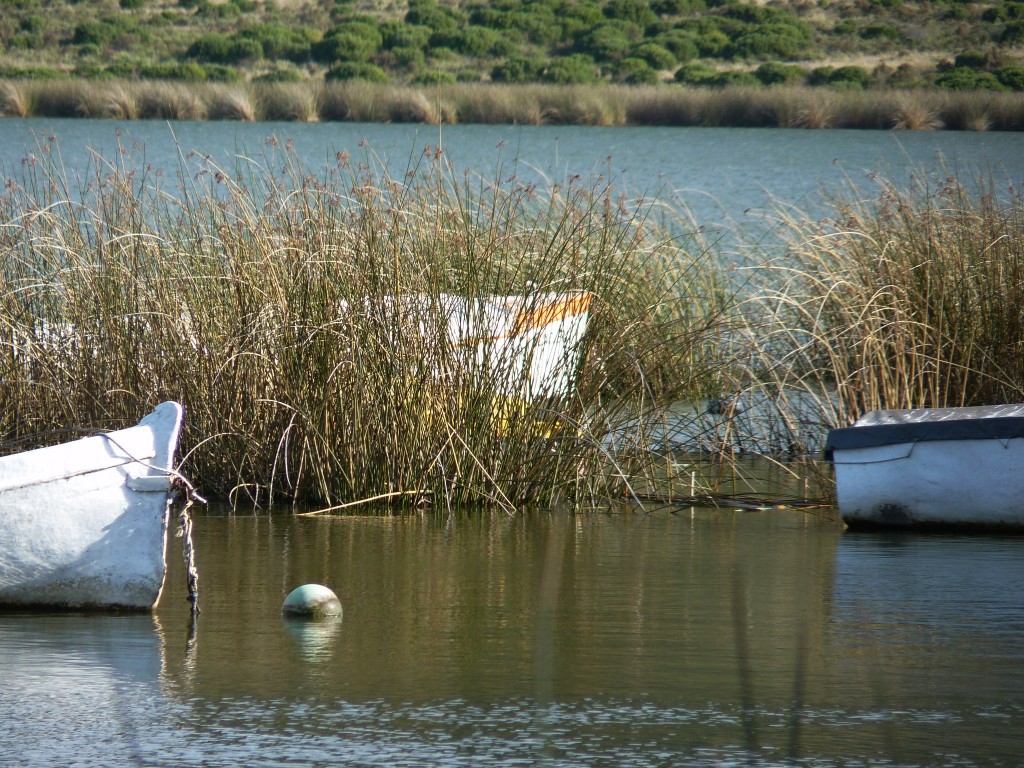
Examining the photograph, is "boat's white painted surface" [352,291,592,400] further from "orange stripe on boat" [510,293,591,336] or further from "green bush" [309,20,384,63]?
"green bush" [309,20,384,63]

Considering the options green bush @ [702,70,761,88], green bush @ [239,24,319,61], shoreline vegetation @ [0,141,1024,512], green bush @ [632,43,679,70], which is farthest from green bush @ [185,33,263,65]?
shoreline vegetation @ [0,141,1024,512]

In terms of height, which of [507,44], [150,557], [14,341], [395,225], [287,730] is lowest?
[287,730]

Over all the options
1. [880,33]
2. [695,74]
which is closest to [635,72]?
[695,74]

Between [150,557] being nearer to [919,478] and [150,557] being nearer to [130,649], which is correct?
[130,649]

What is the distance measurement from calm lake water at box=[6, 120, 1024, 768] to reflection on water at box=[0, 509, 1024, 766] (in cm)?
1

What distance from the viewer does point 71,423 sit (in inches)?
275

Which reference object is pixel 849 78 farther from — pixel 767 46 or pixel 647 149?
pixel 647 149

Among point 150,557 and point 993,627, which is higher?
point 150,557

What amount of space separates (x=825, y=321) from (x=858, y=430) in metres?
2.82

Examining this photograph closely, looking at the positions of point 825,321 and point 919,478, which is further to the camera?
point 825,321

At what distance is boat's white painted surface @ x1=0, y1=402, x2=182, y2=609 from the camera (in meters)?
4.78

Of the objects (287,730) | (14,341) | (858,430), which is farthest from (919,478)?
(14,341)

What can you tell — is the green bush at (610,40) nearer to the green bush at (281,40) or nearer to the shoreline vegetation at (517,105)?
the green bush at (281,40)

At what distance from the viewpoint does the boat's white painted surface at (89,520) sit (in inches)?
188
